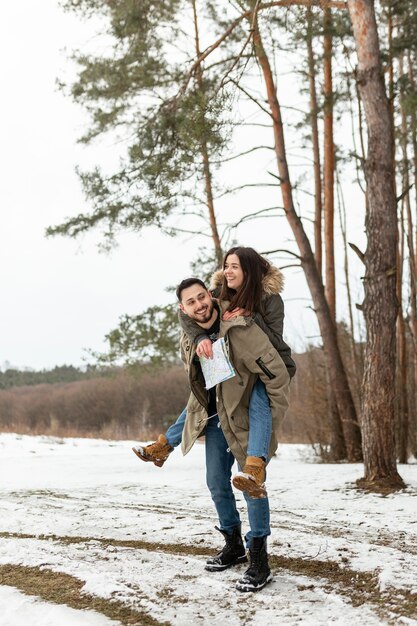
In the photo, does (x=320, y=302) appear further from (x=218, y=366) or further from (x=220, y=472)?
(x=218, y=366)

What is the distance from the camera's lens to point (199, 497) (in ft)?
23.4

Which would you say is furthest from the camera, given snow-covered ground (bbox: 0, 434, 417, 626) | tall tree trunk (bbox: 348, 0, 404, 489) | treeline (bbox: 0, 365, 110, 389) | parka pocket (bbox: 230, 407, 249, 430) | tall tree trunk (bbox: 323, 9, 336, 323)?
treeline (bbox: 0, 365, 110, 389)

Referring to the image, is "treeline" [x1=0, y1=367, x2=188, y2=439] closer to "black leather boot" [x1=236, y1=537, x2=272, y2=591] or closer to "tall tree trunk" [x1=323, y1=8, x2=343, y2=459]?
"tall tree trunk" [x1=323, y1=8, x2=343, y2=459]

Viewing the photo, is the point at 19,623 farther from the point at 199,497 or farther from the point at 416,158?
the point at 416,158

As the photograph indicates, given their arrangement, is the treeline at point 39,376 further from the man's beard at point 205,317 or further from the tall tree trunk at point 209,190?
the man's beard at point 205,317

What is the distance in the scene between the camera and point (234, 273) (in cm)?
391

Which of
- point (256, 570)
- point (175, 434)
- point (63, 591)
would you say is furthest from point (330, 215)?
point (63, 591)

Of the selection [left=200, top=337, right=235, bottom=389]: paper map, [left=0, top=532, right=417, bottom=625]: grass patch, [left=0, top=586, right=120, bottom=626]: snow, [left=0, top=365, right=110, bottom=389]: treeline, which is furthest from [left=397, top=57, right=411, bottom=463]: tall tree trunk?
[left=0, top=365, right=110, bottom=389]: treeline

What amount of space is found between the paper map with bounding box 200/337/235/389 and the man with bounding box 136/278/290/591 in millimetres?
54

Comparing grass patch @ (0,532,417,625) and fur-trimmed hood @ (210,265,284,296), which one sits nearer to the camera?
grass patch @ (0,532,417,625)

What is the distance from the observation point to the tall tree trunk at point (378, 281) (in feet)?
23.4

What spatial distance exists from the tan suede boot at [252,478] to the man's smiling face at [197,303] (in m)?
0.82

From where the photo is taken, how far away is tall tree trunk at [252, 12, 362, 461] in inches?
428

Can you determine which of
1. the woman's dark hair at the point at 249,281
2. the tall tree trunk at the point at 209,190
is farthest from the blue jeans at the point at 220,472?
the tall tree trunk at the point at 209,190
